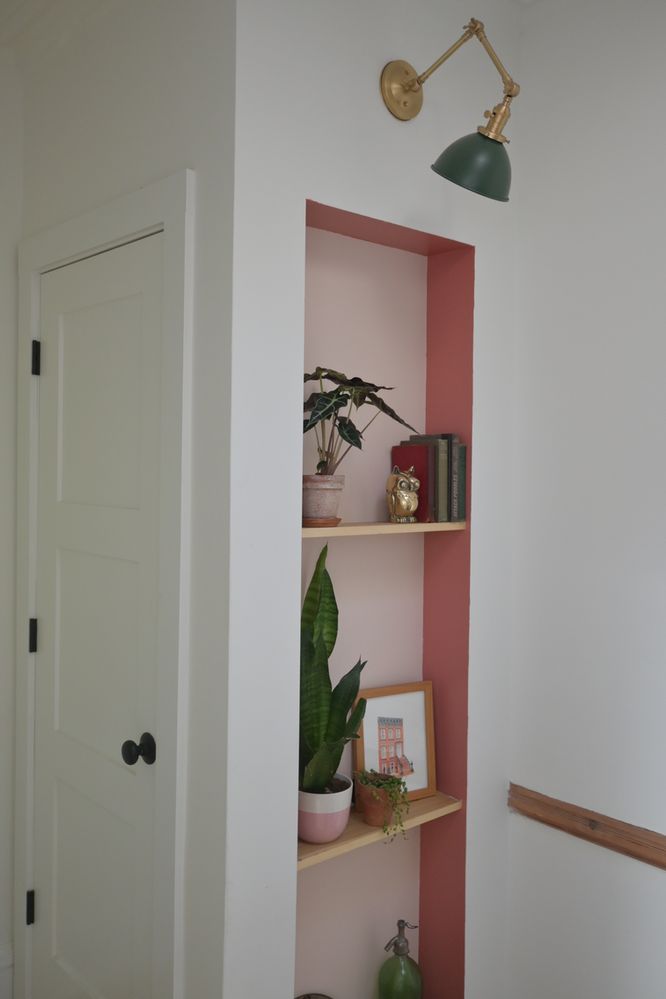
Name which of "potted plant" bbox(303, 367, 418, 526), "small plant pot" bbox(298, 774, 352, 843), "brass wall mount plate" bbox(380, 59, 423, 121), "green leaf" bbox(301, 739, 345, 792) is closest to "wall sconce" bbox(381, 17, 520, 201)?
"brass wall mount plate" bbox(380, 59, 423, 121)

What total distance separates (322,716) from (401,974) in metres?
0.79

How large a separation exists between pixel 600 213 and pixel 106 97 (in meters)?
1.23

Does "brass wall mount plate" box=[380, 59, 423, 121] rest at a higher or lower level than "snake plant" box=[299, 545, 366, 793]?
higher

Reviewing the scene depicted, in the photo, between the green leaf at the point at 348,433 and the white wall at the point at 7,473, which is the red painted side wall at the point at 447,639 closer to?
the green leaf at the point at 348,433

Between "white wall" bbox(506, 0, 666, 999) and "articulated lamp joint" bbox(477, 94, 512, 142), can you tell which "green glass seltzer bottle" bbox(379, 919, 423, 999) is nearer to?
"white wall" bbox(506, 0, 666, 999)

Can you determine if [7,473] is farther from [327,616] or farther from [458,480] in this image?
[458,480]

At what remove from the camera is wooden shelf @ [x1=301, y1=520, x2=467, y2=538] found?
174 cm

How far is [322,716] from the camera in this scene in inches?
72.4

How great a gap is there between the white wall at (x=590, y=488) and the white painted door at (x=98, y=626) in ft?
3.26

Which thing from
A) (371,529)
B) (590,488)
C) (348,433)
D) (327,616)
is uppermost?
(348,433)

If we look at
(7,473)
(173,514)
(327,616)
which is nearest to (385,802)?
(327,616)

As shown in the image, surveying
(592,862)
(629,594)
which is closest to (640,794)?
(592,862)

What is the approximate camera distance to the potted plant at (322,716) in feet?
5.85

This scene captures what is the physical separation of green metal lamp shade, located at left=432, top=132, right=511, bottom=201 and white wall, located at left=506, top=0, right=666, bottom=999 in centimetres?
50
